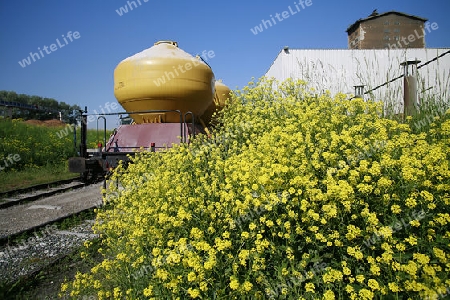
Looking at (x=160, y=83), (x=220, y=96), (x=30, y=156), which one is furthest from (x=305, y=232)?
(x=30, y=156)

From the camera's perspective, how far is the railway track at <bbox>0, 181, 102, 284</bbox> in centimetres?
350

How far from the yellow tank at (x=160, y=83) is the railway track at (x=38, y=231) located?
2.43m

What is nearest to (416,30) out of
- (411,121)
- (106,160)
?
(411,121)

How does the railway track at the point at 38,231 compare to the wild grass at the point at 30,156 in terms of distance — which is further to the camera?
the wild grass at the point at 30,156

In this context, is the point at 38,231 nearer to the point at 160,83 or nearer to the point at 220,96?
the point at 160,83

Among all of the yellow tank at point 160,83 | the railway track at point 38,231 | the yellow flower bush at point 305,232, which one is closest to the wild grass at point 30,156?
the railway track at point 38,231

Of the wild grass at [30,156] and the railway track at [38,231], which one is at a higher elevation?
the wild grass at [30,156]

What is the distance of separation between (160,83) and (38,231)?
142 inches

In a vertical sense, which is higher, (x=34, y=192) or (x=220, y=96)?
(x=220, y=96)

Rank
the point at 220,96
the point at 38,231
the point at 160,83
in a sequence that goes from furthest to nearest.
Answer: the point at 220,96 → the point at 160,83 → the point at 38,231

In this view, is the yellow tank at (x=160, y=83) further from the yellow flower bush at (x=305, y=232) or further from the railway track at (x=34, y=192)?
the yellow flower bush at (x=305, y=232)

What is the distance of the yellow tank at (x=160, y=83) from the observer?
20.8 feet

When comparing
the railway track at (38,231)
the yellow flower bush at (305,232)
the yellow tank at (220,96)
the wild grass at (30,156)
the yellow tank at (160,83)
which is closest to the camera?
the yellow flower bush at (305,232)

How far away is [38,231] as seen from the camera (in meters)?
4.64
